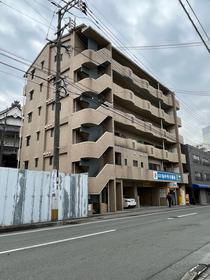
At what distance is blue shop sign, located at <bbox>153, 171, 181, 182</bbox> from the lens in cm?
3136

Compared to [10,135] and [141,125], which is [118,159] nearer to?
[141,125]

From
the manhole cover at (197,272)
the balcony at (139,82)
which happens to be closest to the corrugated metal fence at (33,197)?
the manhole cover at (197,272)

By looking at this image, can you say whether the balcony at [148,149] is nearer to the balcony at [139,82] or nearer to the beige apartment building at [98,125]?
the beige apartment building at [98,125]

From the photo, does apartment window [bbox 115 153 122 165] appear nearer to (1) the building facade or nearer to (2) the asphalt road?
(2) the asphalt road

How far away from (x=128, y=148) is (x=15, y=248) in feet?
72.9

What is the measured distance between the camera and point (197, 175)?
45938 mm

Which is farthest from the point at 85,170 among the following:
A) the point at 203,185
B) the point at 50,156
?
the point at 203,185

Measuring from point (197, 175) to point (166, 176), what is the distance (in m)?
15.4

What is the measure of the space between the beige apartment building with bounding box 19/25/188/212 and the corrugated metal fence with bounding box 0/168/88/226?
16.4 feet

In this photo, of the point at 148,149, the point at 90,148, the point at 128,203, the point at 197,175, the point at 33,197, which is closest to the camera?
the point at 33,197

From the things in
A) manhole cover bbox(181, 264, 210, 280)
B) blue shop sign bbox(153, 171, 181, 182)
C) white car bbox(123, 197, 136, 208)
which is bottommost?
manhole cover bbox(181, 264, 210, 280)

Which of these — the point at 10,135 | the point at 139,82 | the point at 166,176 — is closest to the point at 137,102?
the point at 139,82

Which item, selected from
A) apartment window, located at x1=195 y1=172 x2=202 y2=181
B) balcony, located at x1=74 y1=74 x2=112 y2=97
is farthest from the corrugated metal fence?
apartment window, located at x1=195 y1=172 x2=202 y2=181

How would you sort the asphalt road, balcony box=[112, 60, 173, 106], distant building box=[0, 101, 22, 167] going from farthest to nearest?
distant building box=[0, 101, 22, 167], balcony box=[112, 60, 173, 106], the asphalt road
